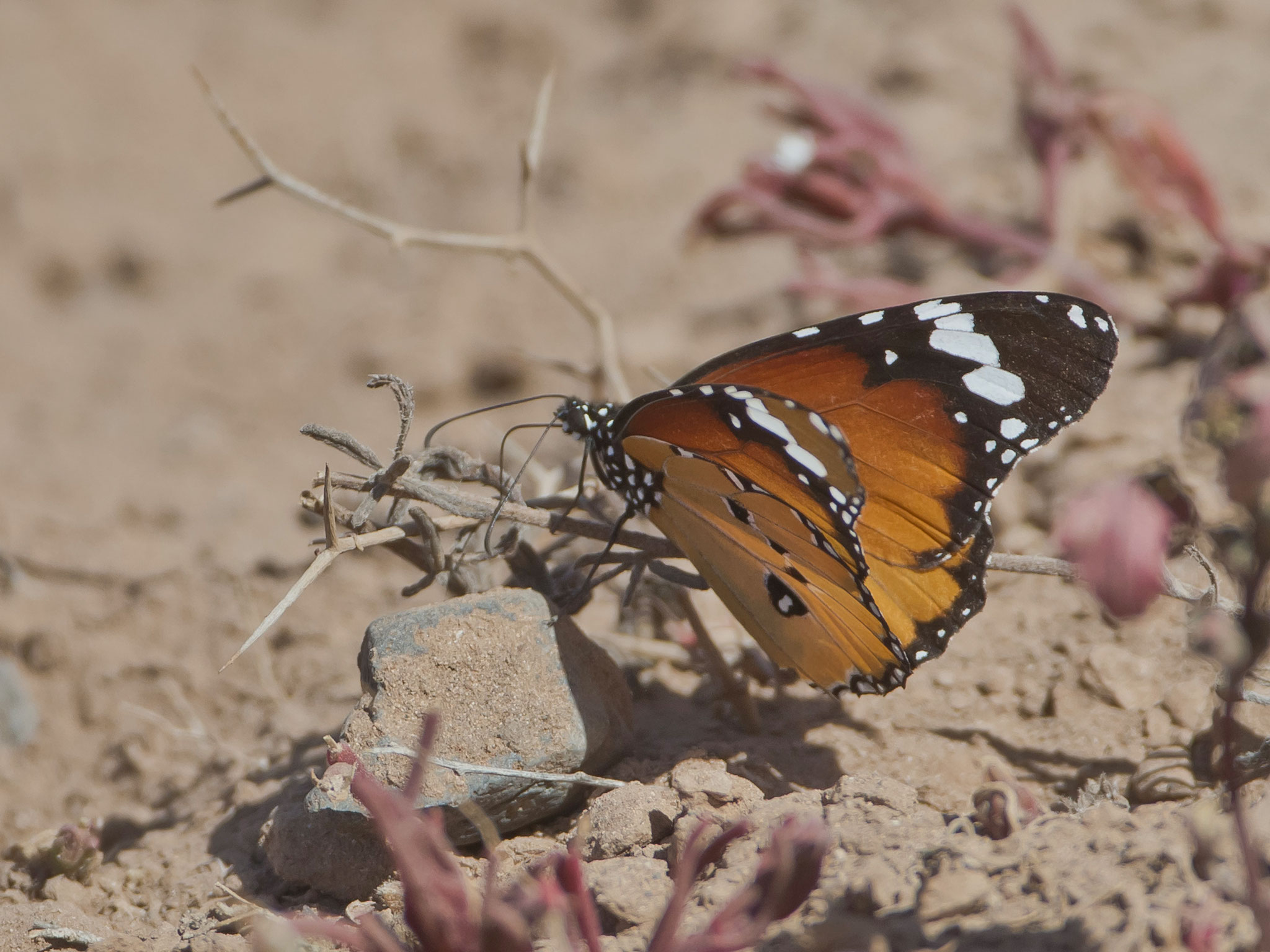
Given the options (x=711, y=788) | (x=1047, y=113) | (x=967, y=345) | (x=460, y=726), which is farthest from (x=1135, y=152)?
(x=460, y=726)

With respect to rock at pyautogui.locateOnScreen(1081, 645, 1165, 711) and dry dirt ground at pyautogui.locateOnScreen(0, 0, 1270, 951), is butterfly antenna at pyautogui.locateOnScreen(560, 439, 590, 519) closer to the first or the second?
dry dirt ground at pyautogui.locateOnScreen(0, 0, 1270, 951)

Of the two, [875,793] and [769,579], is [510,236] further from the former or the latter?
[875,793]

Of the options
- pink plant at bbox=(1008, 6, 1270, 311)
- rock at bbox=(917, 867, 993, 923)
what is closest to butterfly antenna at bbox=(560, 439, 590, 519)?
rock at bbox=(917, 867, 993, 923)

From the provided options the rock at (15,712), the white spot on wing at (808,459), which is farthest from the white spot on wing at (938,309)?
the rock at (15,712)

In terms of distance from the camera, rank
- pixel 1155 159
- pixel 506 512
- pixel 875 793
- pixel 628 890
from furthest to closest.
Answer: pixel 1155 159
pixel 506 512
pixel 875 793
pixel 628 890

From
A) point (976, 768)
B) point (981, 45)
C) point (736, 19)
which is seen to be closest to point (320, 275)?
point (736, 19)

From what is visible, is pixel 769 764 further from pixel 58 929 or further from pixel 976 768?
pixel 58 929
